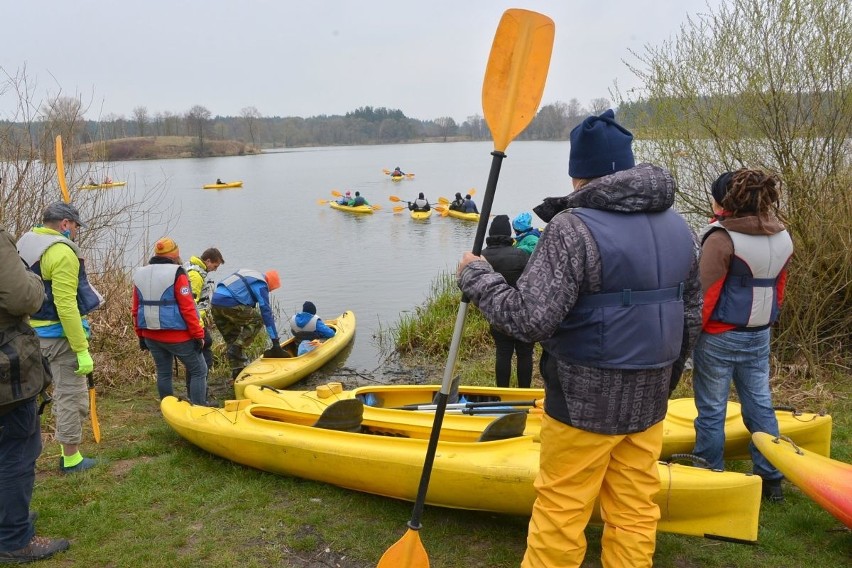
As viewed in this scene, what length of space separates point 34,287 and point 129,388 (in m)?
3.79

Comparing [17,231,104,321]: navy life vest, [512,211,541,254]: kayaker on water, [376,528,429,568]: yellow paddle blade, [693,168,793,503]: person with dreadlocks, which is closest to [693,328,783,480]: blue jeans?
[693,168,793,503]: person with dreadlocks

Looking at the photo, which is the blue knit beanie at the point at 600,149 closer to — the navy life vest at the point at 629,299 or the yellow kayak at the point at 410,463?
the navy life vest at the point at 629,299

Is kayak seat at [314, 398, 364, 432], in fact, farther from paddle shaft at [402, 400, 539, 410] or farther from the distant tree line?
the distant tree line

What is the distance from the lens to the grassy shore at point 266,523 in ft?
10.3

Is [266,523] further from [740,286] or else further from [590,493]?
[740,286]

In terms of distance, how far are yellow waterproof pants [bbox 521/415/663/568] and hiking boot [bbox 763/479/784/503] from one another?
1.65 meters

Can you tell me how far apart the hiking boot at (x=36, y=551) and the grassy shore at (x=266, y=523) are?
0.05m

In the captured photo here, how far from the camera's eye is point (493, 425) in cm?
367

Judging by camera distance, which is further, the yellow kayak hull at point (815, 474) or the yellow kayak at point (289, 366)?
the yellow kayak at point (289, 366)

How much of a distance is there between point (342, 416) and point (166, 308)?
1.76 meters

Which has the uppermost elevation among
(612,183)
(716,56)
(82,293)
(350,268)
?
(716,56)

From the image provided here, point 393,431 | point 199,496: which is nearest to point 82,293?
point 199,496

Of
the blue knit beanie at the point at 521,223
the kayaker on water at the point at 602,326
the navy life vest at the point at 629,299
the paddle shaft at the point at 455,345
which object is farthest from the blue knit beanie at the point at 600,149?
the blue knit beanie at the point at 521,223

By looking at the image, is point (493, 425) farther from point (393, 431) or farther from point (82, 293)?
point (82, 293)
